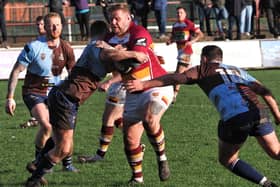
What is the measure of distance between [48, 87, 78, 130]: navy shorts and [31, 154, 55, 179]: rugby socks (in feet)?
1.29

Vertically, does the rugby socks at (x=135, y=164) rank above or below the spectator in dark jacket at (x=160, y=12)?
above

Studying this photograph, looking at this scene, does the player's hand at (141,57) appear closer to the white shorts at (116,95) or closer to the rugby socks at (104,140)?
the white shorts at (116,95)

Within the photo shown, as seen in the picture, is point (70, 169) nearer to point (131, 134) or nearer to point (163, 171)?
point (131, 134)

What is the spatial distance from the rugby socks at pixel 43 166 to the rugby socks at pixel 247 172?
1.99 meters

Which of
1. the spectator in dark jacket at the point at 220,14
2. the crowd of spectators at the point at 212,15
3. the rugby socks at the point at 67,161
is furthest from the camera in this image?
the spectator in dark jacket at the point at 220,14

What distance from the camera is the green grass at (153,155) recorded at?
29.5 feet

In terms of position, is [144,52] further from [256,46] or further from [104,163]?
[256,46]

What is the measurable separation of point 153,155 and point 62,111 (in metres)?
2.63

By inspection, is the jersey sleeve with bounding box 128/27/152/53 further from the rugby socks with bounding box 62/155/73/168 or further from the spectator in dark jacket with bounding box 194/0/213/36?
the spectator in dark jacket with bounding box 194/0/213/36

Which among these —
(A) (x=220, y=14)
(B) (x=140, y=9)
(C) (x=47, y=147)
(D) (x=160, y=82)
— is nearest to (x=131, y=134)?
A: (C) (x=47, y=147)

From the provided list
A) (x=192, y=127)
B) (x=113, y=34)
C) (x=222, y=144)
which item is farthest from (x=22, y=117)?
(x=222, y=144)

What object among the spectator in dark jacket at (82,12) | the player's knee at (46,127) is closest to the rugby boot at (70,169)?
the player's knee at (46,127)

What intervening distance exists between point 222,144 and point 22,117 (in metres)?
7.60

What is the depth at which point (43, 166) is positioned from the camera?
8.41 meters
